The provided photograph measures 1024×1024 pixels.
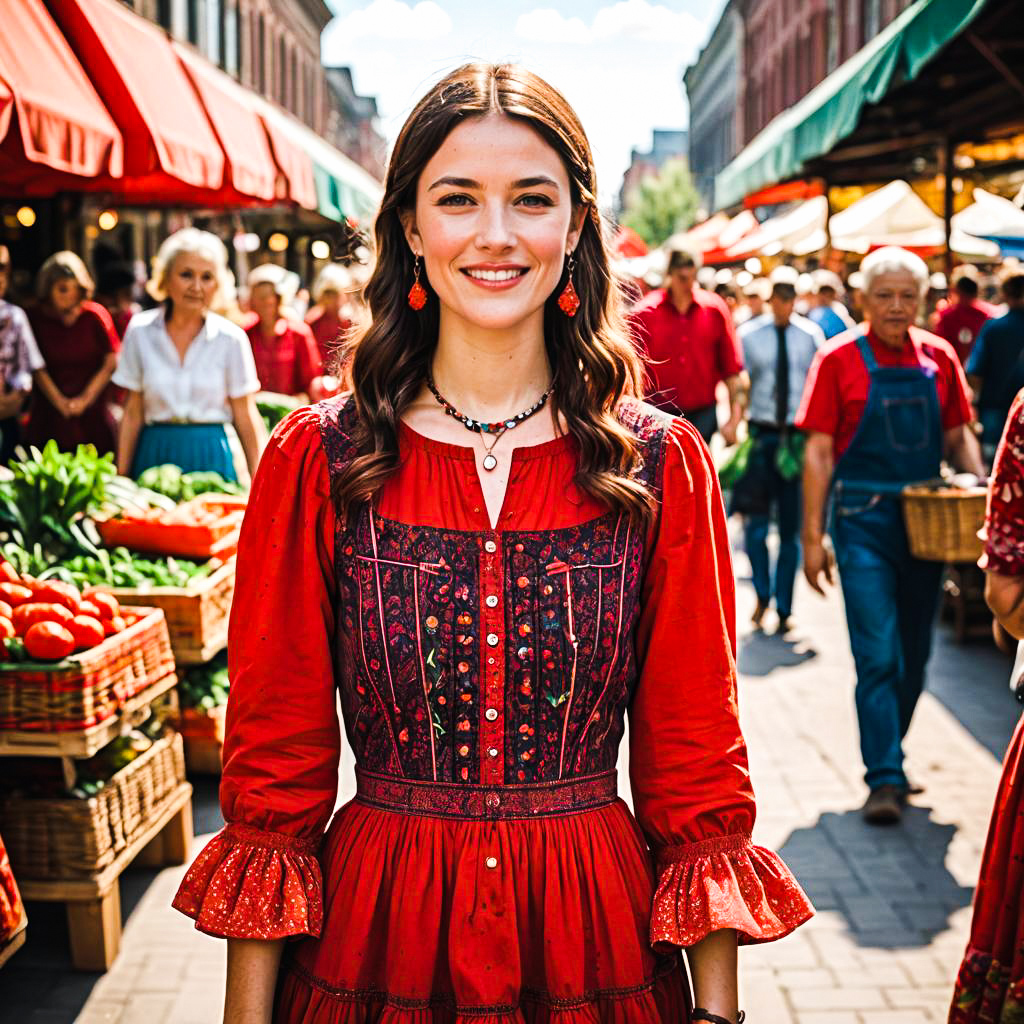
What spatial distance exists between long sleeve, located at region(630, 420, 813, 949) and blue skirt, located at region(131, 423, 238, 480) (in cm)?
489

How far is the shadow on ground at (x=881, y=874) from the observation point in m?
4.56

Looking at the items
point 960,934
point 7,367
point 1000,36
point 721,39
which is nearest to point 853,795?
point 960,934

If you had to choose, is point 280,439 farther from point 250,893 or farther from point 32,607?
point 32,607

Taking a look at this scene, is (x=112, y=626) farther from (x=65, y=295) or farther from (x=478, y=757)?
(x=65, y=295)

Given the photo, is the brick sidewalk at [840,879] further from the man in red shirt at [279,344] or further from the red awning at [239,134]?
the red awning at [239,134]

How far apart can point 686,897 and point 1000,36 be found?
24.4ft

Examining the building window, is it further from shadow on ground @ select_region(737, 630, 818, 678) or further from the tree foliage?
the tree foliage

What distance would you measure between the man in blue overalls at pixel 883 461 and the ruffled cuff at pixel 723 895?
3604 millimetres

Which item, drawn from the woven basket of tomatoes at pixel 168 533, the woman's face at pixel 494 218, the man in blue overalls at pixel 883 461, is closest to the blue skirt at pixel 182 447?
the woven basket of tomatoes at pixel 168 533

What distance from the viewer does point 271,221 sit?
2286 centimetres

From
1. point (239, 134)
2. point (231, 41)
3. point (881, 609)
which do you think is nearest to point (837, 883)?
point (881, 609)

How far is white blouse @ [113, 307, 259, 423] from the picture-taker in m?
6.56

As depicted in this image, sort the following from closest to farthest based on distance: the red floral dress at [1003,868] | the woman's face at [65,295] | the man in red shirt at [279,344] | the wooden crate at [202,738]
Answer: the red floral dress at [1003,868] < the wooden crate at [202,738] < the woman's face at [65,295] < the man in red shirt at [279,344]

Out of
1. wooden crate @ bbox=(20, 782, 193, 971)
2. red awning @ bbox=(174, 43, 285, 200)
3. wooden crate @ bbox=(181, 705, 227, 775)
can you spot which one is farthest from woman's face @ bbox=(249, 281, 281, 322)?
wooden crate @ bbox=(20, 782, 193, 971)
